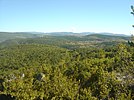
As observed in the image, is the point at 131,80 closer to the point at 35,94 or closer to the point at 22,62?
the point at 35,94

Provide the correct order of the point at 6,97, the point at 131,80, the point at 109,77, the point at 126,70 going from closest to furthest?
the point at 126,70 → the point at 131,80 → the point at 109,77 → the point at 6,97

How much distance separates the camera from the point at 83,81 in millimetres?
59781

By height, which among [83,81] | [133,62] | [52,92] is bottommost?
[83,81]

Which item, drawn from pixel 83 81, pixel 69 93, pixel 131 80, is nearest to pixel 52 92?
pixel 69 93

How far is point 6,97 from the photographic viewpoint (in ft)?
262

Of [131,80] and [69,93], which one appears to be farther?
[69,93]

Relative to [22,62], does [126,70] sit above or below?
above

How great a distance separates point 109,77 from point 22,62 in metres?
124

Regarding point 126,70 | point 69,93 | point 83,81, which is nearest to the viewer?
point 126,70

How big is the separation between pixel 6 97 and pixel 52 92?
4908cm

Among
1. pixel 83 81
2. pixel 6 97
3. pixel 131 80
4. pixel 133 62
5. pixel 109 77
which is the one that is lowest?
pixel 6 97

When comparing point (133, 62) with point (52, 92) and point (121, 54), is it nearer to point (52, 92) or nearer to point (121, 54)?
point (121, 54)

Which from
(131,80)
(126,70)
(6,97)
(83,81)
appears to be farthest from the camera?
(6,97)

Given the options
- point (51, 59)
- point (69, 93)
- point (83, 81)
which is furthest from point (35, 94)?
point (51, 59)
